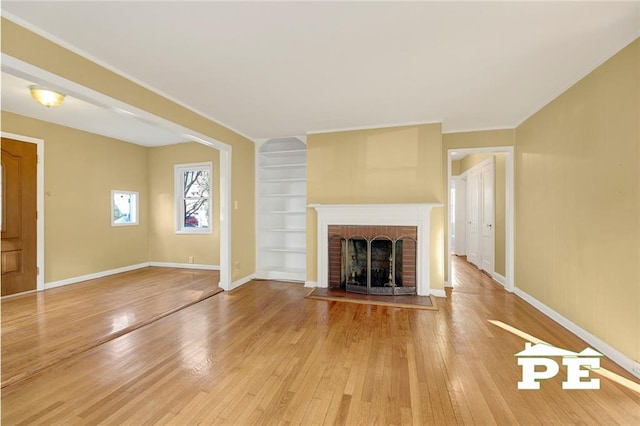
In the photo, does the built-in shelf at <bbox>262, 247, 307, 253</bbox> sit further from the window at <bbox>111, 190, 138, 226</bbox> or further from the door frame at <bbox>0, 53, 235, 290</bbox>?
the window at <bbox>111, 190, 138, 226</bbox>

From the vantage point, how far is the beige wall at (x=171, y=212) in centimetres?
563

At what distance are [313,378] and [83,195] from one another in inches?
209

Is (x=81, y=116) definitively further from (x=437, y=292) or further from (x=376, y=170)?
(x=437, y=292)

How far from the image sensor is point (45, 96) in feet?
9.67

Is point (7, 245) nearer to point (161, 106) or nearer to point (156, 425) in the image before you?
point (161, 106)

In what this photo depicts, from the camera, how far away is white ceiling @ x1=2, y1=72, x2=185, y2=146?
126 inches

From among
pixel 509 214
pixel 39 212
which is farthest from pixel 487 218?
pixel 39 212

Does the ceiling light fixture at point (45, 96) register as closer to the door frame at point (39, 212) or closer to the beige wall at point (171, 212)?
the door frame at point (39, 212)

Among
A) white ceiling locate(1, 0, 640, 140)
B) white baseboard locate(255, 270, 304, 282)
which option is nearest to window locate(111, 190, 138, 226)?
white baseboard locate(255, 270, 304, 282)

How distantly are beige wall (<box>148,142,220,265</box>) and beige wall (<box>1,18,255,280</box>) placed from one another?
1084 millimetres

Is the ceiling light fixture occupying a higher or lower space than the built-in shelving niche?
higher

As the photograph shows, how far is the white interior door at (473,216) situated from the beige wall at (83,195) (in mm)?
7415

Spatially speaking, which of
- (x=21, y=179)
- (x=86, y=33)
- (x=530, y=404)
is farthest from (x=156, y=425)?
(x=21, y=179)

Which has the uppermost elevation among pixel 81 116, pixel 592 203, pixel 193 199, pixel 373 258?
pixel 81 116
